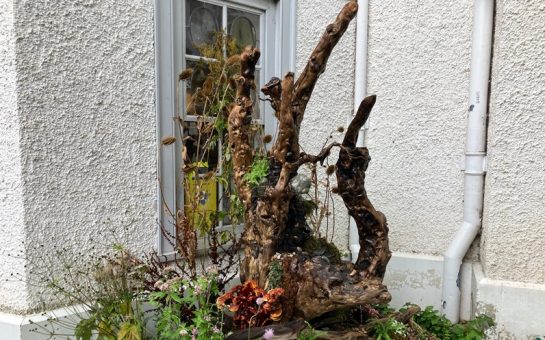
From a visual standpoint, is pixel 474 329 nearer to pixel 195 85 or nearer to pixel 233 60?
pixel 233 60

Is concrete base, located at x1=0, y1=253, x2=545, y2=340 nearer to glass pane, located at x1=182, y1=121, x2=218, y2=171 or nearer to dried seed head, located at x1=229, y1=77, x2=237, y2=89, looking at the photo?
glass pane, located at x1=182, y1=121, x2=218, y2=171

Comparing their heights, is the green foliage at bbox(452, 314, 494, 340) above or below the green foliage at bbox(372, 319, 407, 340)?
below

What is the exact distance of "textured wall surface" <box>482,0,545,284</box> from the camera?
10.6ft

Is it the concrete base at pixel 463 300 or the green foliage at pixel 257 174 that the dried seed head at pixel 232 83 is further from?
the concrete base at pixel 463 300

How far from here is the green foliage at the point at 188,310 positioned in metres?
2.49

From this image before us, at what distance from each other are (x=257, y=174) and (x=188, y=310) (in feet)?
3.18

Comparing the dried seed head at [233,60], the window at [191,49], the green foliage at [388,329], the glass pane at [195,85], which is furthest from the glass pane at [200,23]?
the green foliage at [388,329]

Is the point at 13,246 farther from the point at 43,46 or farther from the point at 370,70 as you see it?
the point at 370,70

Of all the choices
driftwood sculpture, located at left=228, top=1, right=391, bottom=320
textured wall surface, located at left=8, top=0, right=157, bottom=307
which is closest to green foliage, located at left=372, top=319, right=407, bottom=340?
driftwood sculpture, located at left=228, top=1, right=391, bottom=320

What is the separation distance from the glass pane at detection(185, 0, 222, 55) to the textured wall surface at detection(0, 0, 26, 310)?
4.62 ft

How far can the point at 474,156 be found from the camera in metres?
3.71

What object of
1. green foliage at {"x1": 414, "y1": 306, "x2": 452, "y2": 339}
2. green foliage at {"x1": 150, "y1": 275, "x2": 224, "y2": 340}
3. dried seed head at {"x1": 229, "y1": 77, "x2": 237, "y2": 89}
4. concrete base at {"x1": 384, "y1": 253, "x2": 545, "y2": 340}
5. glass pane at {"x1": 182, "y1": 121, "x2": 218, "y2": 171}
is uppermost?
dried seed head at {"x1": 229, "y1": 77, "x2": 237, "y2": 89}

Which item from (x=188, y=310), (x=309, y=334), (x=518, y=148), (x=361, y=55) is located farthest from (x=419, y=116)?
(x=188, y=310)

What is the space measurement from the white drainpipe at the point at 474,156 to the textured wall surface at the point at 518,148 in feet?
0.58
